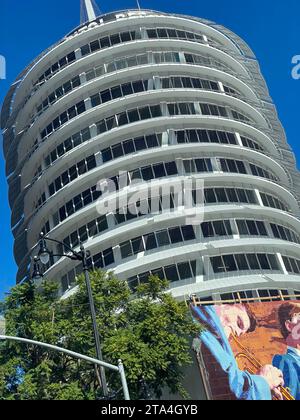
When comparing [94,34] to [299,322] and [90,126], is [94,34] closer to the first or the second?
[90,126]

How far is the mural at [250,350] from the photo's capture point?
27.4 m

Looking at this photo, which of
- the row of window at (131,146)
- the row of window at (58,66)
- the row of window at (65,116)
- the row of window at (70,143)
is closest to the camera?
the row of window at (131,146)

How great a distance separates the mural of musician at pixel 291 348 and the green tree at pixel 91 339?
19.0ft

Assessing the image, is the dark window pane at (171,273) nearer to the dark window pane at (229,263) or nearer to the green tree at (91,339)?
the dark window pane at (229,263)

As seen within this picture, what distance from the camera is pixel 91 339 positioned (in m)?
25.4

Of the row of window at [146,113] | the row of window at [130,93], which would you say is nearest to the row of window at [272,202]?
the row of window at [130,93]

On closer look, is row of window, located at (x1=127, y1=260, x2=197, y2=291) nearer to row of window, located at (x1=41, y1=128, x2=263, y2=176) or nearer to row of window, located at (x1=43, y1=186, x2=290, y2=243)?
row of window, located at (x1=43, y1=186, x2=290, y2=243)

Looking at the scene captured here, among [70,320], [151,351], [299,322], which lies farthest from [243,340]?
[70,320]

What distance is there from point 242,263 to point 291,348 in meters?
7.96

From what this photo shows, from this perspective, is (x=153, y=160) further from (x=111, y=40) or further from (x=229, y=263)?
(x=111, y=40)

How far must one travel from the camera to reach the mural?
27.4m

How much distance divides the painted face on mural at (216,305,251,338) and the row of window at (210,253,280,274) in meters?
5.11

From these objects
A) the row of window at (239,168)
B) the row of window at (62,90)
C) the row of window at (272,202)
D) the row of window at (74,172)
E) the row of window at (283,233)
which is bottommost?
the row of window at (283,233)

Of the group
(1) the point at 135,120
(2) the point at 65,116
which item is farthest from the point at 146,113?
(2) the point at 65,116
